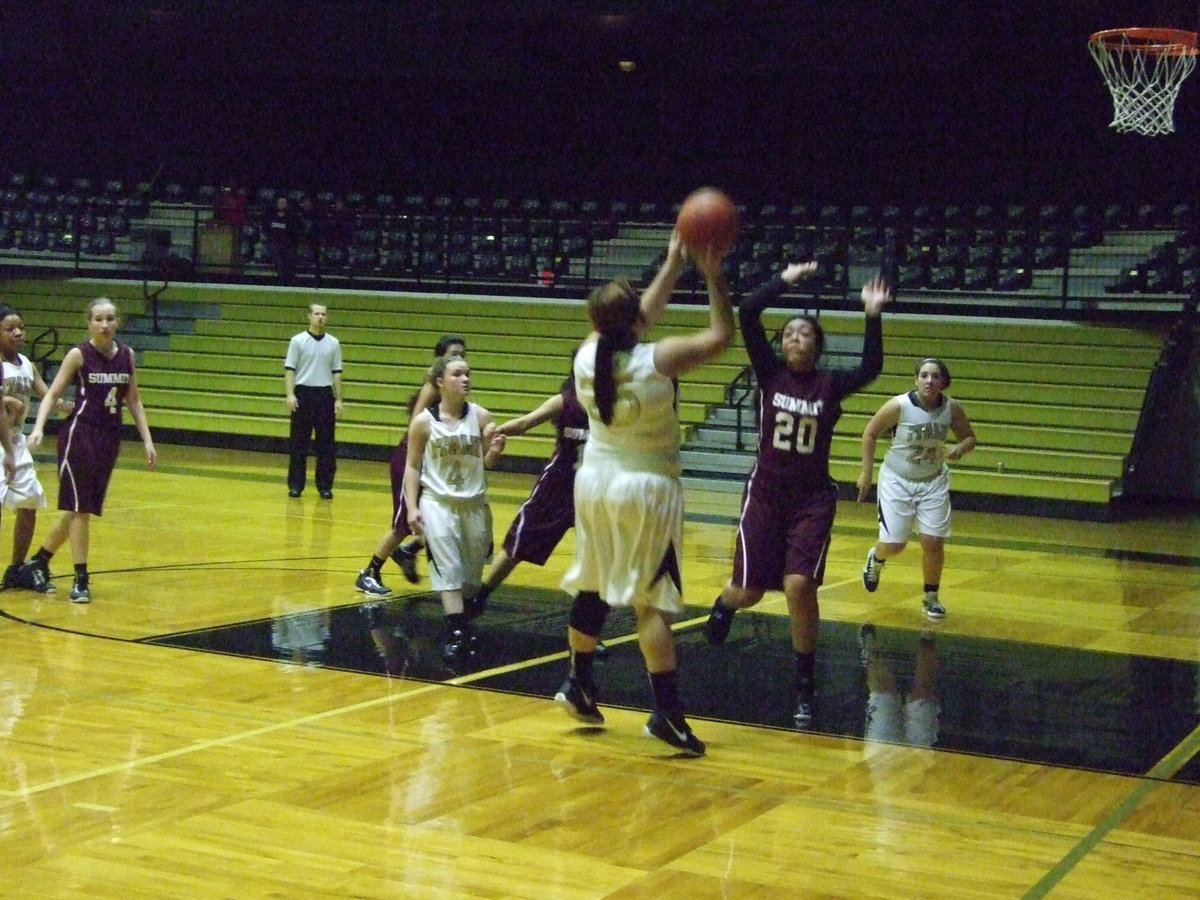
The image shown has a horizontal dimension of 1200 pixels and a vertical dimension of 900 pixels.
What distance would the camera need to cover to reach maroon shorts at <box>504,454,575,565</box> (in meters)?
7.92

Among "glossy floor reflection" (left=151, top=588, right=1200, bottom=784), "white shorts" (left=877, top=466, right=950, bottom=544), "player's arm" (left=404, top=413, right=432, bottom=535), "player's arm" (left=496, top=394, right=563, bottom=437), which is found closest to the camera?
"glossy floor reflection" (left=151, top=588, right=1200, bottom=784)

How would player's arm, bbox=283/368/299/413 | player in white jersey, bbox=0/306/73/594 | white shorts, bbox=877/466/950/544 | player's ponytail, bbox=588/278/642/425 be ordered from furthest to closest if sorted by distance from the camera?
player's arm, bbox=283/368/299/413 → white shorts, bbox=877/466/950/544 → player in white jersey, bbox=0/306/73/594 → player's ponytail, bbox=588/278/642/425

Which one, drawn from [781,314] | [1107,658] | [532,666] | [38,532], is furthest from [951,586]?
[781,314]

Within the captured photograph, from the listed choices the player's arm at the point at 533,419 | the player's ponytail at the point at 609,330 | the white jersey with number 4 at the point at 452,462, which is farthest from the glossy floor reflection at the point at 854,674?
the player's ponytail at the point at 609,330

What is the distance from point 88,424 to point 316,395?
5974 mm

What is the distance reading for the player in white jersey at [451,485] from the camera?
751cm

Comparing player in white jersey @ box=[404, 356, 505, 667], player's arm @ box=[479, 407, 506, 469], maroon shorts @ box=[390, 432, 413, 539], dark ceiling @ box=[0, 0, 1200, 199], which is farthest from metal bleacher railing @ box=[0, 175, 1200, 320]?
player in white jersey @ box=[404, 356, 505, 667]

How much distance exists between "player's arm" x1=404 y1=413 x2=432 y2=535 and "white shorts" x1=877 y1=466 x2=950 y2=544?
3062mm

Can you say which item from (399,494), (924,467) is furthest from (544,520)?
(924,467)

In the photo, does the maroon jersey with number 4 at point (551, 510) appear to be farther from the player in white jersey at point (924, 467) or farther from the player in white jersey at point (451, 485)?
the player in white jersey at point (924, 467)

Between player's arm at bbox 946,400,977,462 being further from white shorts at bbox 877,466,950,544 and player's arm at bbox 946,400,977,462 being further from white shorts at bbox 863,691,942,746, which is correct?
white shorts at bbox 863,691,942,746

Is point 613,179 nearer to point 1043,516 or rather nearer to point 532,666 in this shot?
point 1043,516

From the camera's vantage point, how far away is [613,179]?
76.3 feet

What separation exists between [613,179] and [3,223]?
8939 millimetres
